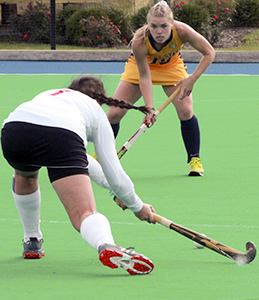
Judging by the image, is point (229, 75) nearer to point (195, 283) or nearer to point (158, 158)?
point (158, 158)

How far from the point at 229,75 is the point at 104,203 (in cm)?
917

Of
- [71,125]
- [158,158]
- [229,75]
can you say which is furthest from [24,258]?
[229,75]

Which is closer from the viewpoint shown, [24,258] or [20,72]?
[24,258]

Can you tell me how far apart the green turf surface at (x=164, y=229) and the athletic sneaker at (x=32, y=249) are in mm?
40

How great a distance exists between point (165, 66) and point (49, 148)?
279cm

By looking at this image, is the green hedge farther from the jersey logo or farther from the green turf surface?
the jersey logo

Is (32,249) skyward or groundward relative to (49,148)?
groundward

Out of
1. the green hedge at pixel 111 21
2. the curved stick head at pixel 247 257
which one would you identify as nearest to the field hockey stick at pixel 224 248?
the curved stick head at pixel 247 257

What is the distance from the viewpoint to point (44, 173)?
5789mm

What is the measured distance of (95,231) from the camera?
287 cm

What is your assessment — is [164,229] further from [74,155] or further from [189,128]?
[189,128]

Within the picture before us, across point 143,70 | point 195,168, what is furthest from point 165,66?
point 195,168

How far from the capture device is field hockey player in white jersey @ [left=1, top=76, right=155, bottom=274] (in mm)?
2891

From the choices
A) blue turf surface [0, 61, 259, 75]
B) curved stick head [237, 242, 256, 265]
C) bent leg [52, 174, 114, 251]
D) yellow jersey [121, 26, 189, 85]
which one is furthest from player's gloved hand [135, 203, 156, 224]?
blue turf surface [0, 61, 259, 75]
